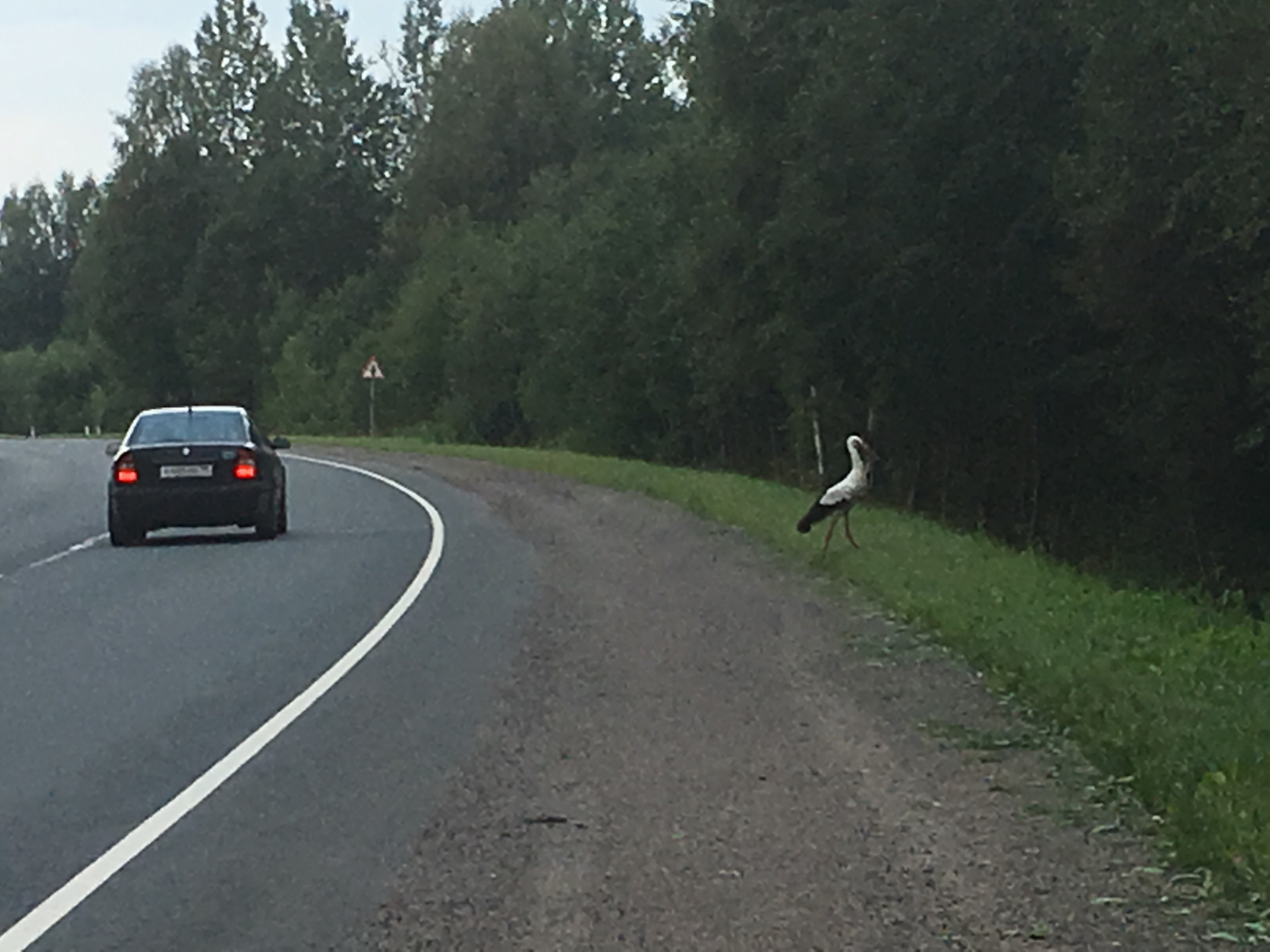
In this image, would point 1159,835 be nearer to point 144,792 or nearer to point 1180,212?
point 144,792

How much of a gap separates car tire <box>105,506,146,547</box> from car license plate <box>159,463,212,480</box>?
0.72 m

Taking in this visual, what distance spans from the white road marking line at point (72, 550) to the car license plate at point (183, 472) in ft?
4.15

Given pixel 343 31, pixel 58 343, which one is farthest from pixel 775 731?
pixel 58 343

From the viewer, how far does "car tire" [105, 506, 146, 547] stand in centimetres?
2398

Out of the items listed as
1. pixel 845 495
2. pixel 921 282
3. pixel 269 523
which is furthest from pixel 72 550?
pixel 921 282

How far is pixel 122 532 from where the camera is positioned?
2409 centimetres

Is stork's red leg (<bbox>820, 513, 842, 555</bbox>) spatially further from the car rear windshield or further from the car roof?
the car roof

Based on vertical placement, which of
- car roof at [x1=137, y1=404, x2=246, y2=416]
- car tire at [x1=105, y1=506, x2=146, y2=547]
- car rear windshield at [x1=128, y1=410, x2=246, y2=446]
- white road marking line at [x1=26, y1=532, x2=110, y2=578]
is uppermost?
car roof at [x1=137, y1=404, x2=246, y2=416]

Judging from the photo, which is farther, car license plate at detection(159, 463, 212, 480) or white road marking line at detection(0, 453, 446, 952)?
car license plate at detection(159, 463, 212, 480)

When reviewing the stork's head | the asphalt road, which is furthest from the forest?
the asphalt road

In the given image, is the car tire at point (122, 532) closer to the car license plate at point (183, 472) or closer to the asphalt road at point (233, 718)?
the asphalt road at point (233, 718)

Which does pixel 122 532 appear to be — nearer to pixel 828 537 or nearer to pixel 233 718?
pixel 828 537

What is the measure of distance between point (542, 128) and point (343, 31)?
24.2m

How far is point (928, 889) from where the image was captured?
7.22 meters
